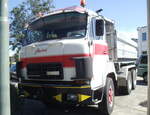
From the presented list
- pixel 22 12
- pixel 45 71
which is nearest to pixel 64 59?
pixel 45 71

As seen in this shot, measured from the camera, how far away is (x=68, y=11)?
559 cm

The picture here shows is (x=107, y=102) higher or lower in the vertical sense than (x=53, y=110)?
higher

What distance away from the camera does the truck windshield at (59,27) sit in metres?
5.42

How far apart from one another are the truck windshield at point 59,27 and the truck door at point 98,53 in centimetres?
32

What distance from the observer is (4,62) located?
7.98ft

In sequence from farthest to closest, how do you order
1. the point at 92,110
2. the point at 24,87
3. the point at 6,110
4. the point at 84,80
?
the point at 92,110 < the point at 24,87 < the point at 84,80 < the point at 6,110

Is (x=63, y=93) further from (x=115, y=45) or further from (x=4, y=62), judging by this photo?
(x=115, y=45)

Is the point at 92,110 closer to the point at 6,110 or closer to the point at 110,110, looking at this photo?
the point at 110,110

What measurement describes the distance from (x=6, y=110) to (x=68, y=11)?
3636 mm

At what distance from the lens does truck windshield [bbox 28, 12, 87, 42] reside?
5.42 m

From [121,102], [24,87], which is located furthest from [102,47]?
[121,102]

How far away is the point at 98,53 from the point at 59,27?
1.26 meters

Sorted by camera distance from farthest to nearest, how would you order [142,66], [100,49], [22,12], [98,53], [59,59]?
[22,12], [142,66], [100,49], [98,53], [59,59]

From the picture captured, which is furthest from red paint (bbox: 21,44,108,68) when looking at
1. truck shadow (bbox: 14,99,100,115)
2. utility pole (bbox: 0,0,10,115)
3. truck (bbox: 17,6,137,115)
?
utility pole (bbox: 0,0,10,115)
